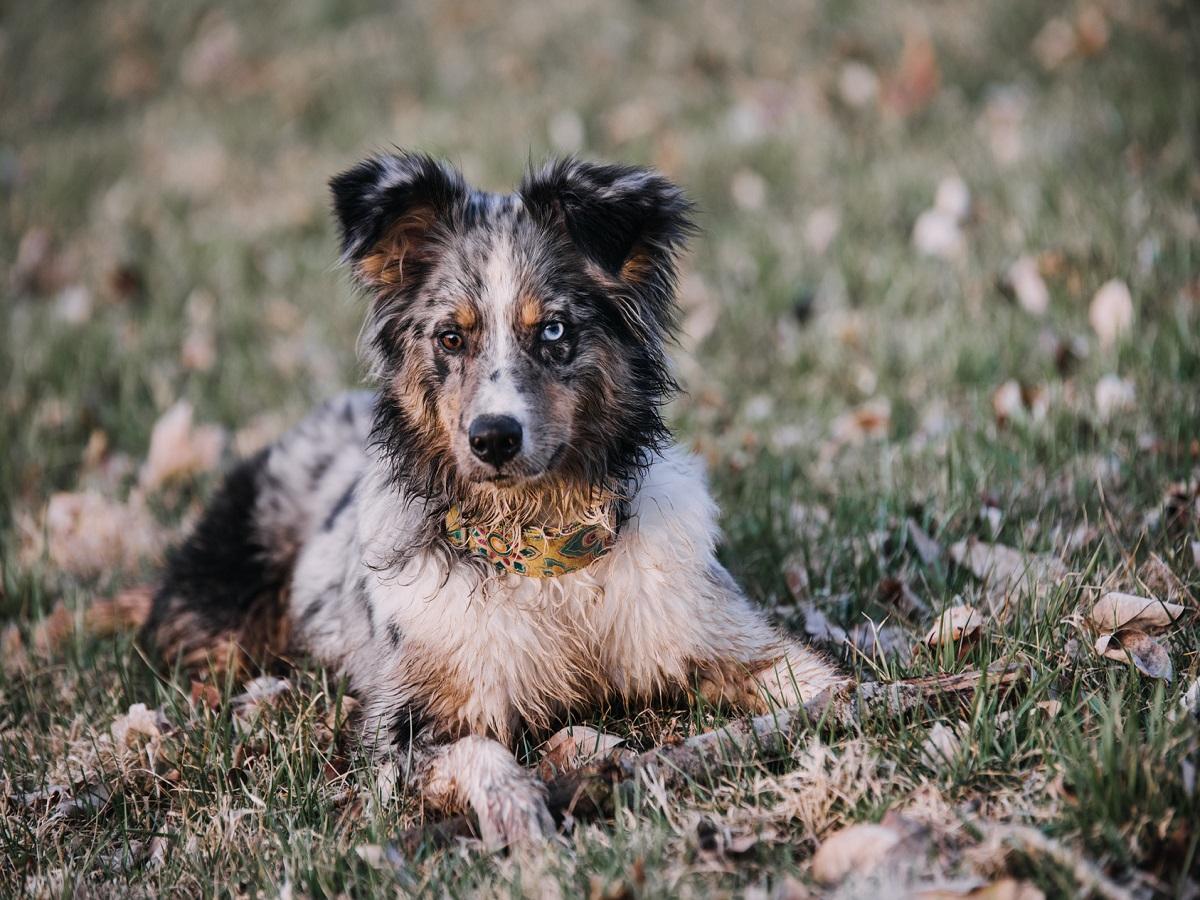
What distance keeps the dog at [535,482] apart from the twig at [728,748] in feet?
0.60

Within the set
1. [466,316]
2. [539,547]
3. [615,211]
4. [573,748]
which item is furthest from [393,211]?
[573,748]

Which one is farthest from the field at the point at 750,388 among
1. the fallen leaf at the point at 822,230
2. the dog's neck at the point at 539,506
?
the dog's neck at the point at 539,506

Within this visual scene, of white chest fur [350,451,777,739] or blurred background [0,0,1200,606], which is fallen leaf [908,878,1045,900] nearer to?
white chest fur [350,451,777,739]

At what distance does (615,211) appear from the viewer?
10.2ft

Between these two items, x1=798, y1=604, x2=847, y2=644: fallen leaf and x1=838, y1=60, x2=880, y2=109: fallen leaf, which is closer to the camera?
x1=798, y1=604, x2=847, y2=644: fallen leaf

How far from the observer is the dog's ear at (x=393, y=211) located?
3.13 metres

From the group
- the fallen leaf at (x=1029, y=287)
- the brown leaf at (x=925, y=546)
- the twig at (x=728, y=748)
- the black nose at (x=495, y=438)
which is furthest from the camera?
the fallen leaf at (x=1029, y=287)

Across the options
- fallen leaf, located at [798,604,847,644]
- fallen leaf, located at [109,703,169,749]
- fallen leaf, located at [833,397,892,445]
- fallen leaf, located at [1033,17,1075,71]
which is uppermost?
fallen leaf, located at [1033,17,1075,71]

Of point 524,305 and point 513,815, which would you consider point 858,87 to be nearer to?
point 524,305

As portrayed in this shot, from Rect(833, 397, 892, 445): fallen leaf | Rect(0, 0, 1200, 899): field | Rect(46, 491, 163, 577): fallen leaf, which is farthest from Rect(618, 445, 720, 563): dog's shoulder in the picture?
Rect(46, 491, 163, 577): fallen leaf

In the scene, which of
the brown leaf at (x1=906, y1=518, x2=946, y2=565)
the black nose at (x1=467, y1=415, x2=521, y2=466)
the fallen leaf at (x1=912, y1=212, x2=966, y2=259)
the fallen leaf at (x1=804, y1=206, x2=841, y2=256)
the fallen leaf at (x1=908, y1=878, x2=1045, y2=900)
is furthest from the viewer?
the fallen leaf at (x1=804, y1=206, x2=841, y2=256)

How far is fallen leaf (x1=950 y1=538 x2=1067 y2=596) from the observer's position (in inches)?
133

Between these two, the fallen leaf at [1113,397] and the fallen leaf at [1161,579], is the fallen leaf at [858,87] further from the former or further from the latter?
the fallen leaf at [1161,579]

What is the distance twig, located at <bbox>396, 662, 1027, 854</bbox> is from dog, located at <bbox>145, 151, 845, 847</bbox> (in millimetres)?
182
